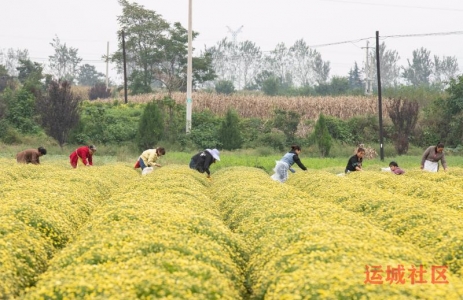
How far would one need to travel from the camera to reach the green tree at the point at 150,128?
44469 mm

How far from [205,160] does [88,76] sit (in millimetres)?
124380

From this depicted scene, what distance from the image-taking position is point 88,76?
141625 millimetres

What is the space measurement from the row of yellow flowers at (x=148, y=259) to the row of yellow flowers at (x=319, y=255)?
22.2 inches

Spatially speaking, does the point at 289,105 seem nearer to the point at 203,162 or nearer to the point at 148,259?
the point at 203,162

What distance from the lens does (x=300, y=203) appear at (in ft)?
40.5

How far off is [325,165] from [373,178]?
48.4 ft

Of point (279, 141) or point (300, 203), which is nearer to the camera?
point (300, 203)

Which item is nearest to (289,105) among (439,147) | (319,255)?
(439,147)

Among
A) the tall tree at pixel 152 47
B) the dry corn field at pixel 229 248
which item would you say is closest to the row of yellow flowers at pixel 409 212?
the dry corn field at pixel 229 248

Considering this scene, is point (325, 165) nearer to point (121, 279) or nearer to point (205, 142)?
point (205, 142)

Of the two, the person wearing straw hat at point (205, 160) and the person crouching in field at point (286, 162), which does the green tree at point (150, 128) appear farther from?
the person crouching in field at point (286, 162)

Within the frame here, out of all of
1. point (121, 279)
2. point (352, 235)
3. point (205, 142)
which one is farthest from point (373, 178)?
point (205, 142)

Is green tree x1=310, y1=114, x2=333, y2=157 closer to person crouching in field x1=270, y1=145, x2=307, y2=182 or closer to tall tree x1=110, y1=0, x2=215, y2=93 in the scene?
person crouching in field x1=270, y1=145, x2=307, y2=182

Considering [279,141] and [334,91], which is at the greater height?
[334,91]
